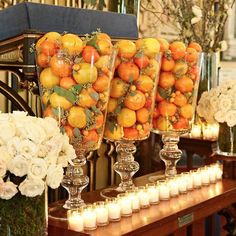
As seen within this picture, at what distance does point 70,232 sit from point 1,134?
351 mm

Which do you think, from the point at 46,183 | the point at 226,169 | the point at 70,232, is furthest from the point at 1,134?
the point at 226,169

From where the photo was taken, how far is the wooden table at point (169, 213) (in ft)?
4.49

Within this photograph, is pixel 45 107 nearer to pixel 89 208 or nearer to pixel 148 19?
pixel 89 208

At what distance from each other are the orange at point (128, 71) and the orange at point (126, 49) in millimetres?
23

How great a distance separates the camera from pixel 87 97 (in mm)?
1416

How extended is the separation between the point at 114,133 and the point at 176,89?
0.28m

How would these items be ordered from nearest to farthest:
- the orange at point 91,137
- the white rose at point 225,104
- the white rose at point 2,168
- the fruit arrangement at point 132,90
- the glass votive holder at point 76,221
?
1. the white rose at point 2,168
2. the glass votive holder at point 76,221
3. the orange at point 91,137
4. the fruit arrangement at point 132,90
5. the white rose at point 225,104

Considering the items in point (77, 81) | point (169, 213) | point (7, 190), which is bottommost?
point (169, 213)

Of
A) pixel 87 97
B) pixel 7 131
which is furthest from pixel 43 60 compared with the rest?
pixel 7 131

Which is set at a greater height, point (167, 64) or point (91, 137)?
point (167, 64)

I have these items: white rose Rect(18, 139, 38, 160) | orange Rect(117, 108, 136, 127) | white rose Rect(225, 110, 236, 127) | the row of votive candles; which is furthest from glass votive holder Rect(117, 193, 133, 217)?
white rose Rect(225, 110, 236, 127)

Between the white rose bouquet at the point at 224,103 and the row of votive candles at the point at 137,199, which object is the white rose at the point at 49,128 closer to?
the row of votive candles at the point at 137,199

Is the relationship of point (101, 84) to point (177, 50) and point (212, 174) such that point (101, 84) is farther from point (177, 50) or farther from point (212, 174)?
point (212, 174)

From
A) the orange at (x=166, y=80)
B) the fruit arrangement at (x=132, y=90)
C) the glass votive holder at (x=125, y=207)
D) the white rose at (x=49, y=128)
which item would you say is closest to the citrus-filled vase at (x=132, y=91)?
the fruit arrangement at (x=132, y=90)
